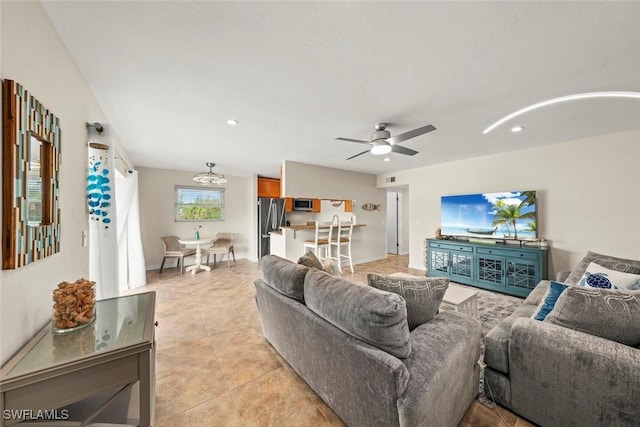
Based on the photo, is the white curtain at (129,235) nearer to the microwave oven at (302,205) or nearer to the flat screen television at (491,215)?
the microwave oven at (302,205)

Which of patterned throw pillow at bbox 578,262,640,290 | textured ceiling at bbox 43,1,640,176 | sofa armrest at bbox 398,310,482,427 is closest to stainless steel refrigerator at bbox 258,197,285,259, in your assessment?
textured ceiling at bbox 43,1,640,176

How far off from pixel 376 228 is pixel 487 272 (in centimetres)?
282

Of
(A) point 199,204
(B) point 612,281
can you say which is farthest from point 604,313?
(A) point 199,204

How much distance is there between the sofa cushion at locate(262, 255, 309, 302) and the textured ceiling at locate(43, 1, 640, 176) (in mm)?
1515

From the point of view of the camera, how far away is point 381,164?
5.01 metres

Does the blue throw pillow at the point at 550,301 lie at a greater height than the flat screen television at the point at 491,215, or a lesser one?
lesser

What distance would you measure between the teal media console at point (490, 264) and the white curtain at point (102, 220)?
481cm

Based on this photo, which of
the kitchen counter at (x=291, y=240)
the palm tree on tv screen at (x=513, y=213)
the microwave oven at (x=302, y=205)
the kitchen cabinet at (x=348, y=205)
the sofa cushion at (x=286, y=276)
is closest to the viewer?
the sofa cushion at (x=286, y=276)

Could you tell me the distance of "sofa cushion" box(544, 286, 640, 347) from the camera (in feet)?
3.92

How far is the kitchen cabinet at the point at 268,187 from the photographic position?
6.29 metres

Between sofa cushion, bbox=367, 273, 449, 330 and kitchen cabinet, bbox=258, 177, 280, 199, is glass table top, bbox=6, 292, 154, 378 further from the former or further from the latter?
kitchen cabinet, bbox=258, 177, 280, 199

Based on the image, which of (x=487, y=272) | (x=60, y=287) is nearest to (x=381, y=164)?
(x=487, y=272)

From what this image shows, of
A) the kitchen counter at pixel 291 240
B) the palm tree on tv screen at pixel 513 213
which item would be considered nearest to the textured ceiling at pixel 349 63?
the palm tree on tv screen at pixel 513 213

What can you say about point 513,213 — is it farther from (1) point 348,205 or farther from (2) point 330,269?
(2) point 330,269
